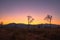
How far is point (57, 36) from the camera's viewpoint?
129ft

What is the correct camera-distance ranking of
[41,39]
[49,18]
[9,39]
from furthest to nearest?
[49,18]
[41,39]
[9,39]

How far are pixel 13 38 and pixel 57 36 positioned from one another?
10065mm

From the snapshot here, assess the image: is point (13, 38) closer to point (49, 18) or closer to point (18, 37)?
point (18, 37)

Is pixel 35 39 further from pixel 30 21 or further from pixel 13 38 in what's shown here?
pixel 30 21

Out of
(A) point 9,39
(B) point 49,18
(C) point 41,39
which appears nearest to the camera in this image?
(A) point 9,39

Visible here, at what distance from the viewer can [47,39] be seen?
38.1 metres

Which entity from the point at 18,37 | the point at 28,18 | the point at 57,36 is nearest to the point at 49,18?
the point at 28,18

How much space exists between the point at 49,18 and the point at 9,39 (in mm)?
45617

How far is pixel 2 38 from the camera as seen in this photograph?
32625 millimetres

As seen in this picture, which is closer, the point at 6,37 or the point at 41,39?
the point at 6,37

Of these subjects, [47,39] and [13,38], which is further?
[47,39]

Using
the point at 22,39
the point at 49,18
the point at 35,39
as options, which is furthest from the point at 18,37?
the point at 49,18

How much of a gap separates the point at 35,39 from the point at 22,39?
4.96 meters

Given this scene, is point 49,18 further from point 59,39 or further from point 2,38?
point 2,38
